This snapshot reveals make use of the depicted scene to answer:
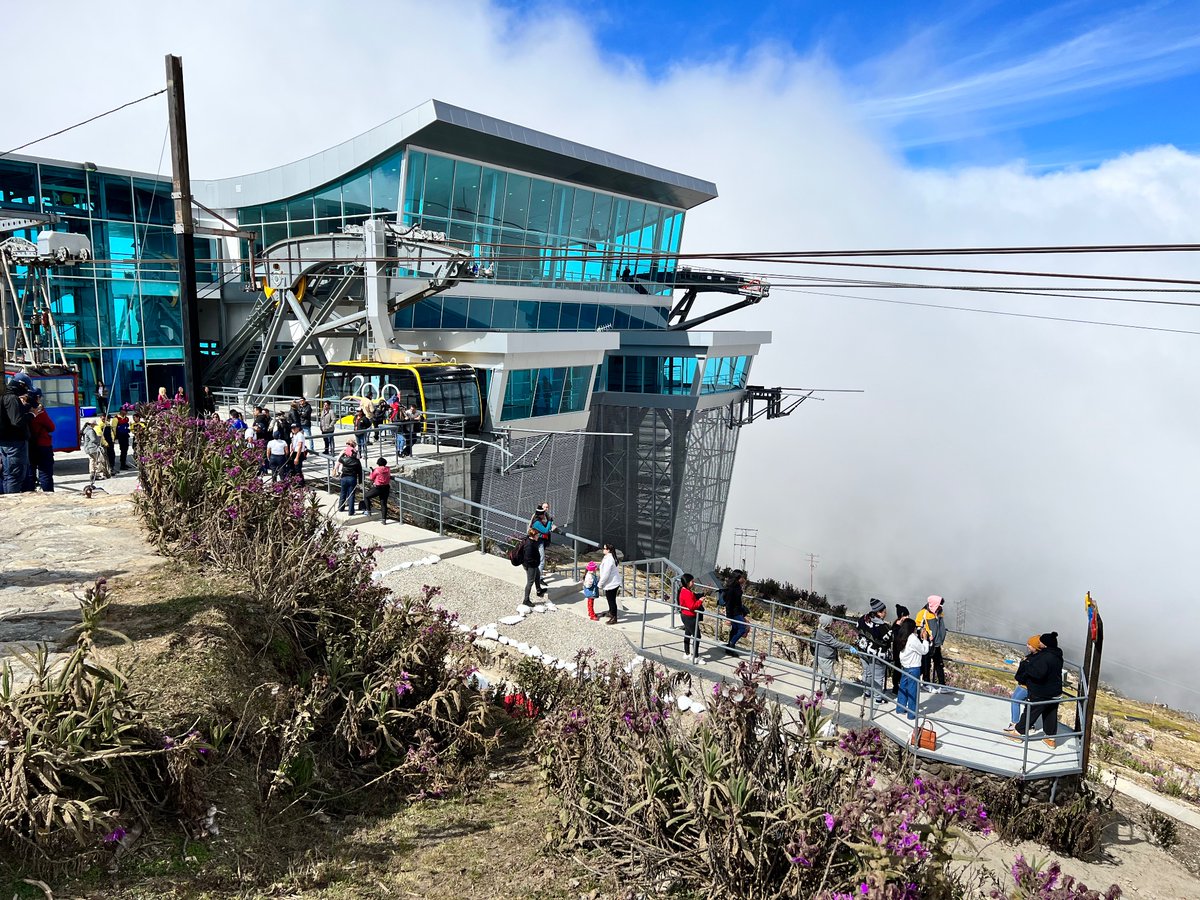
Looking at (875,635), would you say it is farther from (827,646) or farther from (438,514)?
(438,514)

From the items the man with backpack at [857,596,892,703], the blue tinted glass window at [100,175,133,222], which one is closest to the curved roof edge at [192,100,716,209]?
the blue tinted glass window at [100,175,133,222]

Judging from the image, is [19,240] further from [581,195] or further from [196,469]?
[581,195]

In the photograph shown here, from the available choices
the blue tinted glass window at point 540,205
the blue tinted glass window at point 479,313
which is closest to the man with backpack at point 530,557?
the blue tinted glass window at point 479,313

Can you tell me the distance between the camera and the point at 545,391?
25.5 meters

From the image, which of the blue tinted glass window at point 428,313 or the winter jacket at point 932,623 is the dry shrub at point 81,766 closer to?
the winter jacket at point 932,623

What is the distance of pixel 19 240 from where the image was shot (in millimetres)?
18250

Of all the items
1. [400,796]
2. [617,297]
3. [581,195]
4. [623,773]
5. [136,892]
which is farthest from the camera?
[617,297]

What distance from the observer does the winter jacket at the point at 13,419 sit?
459 inches

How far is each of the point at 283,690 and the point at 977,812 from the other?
490 cm

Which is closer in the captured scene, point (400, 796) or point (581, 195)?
A: point (400, 796)

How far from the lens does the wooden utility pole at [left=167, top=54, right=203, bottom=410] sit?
37.5 ft

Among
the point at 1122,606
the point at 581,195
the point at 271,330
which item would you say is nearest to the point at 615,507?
the point at 581,195

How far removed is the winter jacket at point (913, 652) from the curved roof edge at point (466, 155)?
19335 mm

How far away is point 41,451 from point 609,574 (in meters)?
9.42
